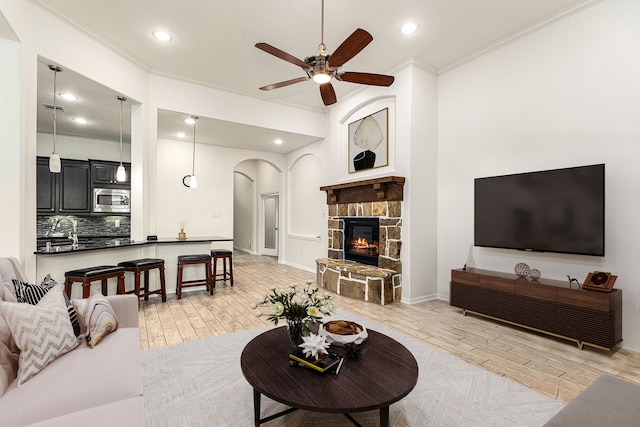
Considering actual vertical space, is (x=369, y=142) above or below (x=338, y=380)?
above

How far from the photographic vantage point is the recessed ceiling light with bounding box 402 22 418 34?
347 cm

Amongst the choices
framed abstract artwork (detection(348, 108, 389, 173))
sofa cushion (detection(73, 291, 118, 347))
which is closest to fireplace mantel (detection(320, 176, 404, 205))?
framed abstract artwork (detection(348, 108, 389, 173))

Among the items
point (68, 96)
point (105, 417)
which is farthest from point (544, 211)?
point (68, 96)

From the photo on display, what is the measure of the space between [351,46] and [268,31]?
60.9 inches

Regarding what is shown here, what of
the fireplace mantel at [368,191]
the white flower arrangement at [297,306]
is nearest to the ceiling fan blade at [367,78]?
the fireplace mantel at [368,191]

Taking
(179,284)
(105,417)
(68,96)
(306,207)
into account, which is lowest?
(179,284)

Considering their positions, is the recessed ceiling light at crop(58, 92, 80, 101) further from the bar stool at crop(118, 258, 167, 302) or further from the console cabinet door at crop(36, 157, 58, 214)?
the bar stool at crop(118, 258, 167, 302)

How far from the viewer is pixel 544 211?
3.23 m

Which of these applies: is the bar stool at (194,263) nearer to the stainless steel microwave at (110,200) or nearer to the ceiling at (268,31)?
the ceiling at (268,31)

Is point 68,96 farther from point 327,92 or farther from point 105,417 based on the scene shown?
point 105,417

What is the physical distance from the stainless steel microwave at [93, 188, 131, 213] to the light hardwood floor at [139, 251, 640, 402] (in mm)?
2855

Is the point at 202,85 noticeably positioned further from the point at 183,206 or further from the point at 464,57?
the point at 464,57

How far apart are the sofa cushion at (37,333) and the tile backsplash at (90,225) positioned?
5.40m

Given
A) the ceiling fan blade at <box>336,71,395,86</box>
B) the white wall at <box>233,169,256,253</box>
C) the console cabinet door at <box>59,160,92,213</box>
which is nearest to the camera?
the ceiling fan blade at <box>336,71,395,86</box>
